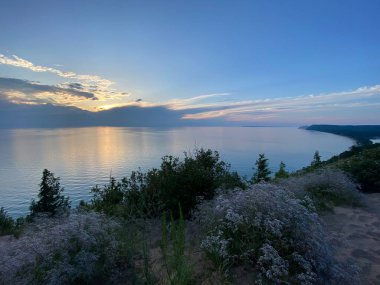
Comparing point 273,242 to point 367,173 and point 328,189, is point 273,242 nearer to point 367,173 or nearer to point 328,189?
point 328,189

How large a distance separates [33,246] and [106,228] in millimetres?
1073

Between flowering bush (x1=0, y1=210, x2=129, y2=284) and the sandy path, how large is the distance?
353cm

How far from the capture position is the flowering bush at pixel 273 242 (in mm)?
3463

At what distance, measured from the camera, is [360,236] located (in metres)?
5.52

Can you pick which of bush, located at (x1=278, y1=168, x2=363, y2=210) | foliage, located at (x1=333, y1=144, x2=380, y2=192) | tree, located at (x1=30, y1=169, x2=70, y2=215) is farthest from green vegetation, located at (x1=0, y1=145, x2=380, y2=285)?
tree, located at (x1=30, y1=169, x2=70, y2=215)

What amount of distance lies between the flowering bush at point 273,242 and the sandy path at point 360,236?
0.85 meters

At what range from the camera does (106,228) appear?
4.32m

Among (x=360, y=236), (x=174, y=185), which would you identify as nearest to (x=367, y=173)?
(x=360, y=236)

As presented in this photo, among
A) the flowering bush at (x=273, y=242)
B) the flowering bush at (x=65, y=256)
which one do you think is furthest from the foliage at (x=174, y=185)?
the flowering bush at (x=273, y=242)

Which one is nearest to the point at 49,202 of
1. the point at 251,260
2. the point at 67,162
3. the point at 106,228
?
the point at 106,228

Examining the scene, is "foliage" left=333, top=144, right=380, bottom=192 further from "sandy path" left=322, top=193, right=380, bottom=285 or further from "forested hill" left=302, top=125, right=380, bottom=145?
"forested hill" left=302, top=125, right=380, bottom=145

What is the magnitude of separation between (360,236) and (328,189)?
2.89 metres

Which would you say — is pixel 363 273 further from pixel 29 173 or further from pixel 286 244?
pixel 29 173

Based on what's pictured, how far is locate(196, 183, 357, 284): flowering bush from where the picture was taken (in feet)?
11.4
